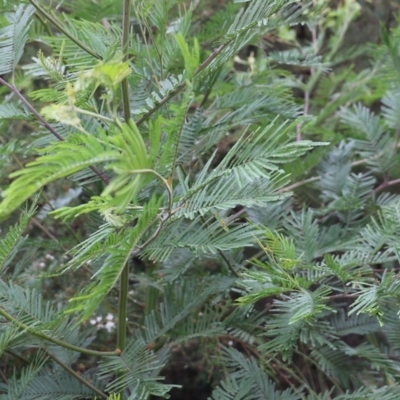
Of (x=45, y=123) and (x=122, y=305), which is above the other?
(x=45, y=123)

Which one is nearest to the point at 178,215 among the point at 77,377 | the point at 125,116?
the point at 125,116

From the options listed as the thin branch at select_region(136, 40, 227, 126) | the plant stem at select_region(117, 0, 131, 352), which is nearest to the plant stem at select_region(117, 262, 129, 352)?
the plant stem at select_region(117, 0, 131, 352)

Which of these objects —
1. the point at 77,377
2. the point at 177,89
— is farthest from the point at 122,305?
the point at 177,89

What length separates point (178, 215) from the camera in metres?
0.41

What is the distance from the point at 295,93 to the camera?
1383 mm

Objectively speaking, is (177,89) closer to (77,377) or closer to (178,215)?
(178,215)

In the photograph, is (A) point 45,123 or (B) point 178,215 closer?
(B) point 178,215

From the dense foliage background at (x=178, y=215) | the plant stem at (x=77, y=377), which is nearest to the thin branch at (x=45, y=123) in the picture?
the dense foliage background at (x=178, y=215)

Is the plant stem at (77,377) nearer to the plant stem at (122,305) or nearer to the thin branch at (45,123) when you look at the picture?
the plant stem at (122,305)

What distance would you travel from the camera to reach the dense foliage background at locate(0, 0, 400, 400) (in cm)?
37

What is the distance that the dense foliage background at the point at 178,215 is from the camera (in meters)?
0.37

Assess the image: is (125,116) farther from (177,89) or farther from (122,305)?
(122,305)

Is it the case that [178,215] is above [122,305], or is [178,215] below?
above

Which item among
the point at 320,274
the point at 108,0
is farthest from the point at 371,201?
the point at 108,0
